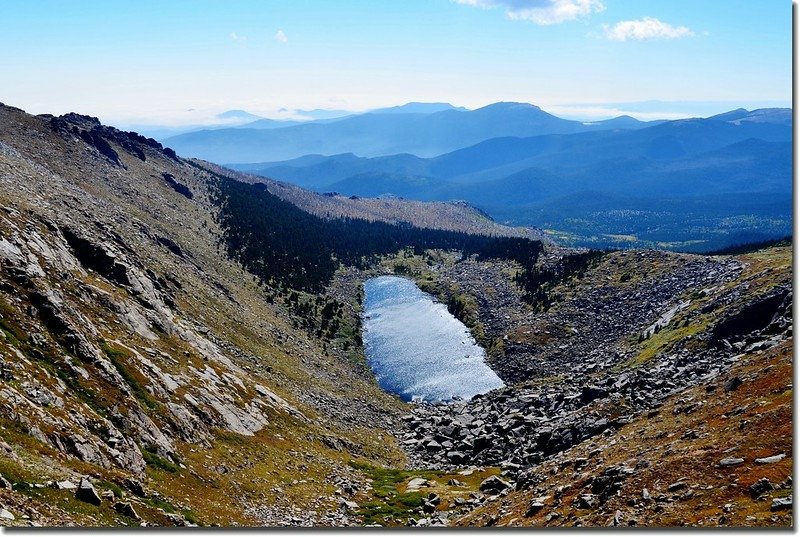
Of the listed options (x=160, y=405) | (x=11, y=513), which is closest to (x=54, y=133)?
(x=160, y=405)

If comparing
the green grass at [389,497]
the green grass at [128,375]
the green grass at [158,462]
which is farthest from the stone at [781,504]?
the green grass at [128,375]

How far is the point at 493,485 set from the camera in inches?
2062

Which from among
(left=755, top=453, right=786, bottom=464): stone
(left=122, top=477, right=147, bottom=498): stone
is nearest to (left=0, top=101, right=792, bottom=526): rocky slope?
(left=122, top=477, right=147, bottom=498): stone

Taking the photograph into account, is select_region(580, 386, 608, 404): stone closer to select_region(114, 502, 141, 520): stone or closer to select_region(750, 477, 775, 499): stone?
select_region(750, 477, 775, 499): stone

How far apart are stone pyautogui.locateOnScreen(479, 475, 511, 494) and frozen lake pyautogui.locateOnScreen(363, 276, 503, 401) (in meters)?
46.2

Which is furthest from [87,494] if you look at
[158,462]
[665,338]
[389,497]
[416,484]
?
[665,338]

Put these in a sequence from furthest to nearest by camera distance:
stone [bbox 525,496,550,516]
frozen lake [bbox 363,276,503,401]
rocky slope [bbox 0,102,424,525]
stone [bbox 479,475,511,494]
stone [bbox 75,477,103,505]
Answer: frozen lake [bbox 363,276,503,401]
stone [bbox 479,475,511,494]
stone [bbox 525,496,550,516]
rocky slope [bbox 0,102,424,525]
stone [bbox 75,477,103,505]

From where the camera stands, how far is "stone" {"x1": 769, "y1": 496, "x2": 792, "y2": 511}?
79.4ft

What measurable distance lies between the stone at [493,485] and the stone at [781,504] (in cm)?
2760

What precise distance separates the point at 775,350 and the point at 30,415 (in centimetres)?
5940

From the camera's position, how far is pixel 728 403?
1773 inches

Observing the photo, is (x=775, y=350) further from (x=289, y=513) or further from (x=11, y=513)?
(x=11, y=513)

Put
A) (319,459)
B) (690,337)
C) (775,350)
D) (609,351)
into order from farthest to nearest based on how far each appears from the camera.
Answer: (609,351) → (690,337) → (319,459) → (775,350)

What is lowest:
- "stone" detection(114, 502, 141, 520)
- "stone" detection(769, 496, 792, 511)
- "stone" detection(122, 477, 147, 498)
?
"stone" detection(122, 477, 147, 498)
